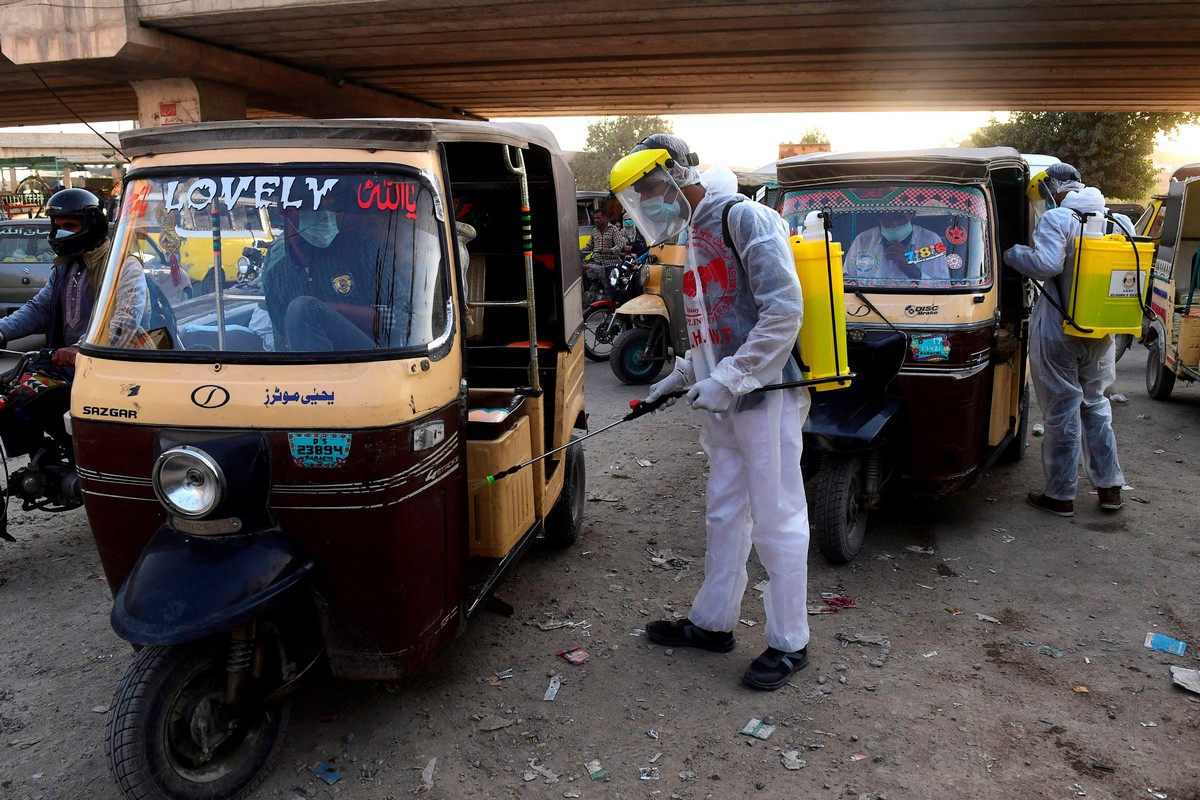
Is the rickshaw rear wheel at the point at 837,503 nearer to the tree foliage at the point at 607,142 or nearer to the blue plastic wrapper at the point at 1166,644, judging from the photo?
the blue plastic wrapper at the point at 1166,644

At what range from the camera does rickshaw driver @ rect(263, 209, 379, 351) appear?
3107 mm

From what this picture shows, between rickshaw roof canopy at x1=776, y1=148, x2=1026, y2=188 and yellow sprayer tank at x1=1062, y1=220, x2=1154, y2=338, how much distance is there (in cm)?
79

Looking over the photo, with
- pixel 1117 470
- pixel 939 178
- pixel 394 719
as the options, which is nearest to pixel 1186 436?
pixel 1117 470

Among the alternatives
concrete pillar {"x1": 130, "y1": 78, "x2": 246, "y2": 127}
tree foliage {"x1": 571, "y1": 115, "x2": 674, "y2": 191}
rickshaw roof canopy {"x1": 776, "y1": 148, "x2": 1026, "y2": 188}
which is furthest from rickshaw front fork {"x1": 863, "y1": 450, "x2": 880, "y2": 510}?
tree foliage {"x1": 571, "y1": 115, "x2": 674, "y2": 191}

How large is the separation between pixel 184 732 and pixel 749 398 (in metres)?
2.36

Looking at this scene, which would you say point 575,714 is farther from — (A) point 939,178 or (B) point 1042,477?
(B) point 1042,477

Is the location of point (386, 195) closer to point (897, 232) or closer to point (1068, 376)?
point (897, 232)

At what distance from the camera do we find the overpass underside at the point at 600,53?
10305mm

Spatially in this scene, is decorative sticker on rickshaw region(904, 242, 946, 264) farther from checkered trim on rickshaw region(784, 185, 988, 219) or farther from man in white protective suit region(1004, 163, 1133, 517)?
man in white protective suit region(1004, 163, 1133, 517)

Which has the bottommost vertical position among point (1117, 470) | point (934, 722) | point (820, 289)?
point (934, 722)

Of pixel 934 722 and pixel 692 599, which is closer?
pixel 934 722

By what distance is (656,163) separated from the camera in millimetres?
3586

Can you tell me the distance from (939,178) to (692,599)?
280 cm

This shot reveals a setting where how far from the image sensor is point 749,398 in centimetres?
368
